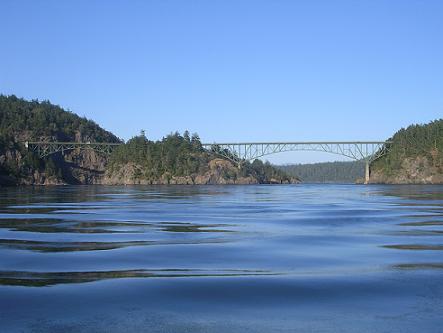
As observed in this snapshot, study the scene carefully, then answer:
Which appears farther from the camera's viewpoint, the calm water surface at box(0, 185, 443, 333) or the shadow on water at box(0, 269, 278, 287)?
the shadow on water at box(0, 269, 278, 287)

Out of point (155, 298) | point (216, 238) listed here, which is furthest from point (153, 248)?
point (155, 298)

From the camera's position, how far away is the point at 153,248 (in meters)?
25.5

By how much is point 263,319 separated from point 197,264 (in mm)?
7650

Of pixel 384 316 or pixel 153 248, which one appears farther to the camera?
pixel 153 248

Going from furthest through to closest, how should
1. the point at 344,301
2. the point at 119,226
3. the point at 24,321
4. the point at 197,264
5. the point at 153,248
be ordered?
the point at 119,226
the point at 153,248
the point at 197,264
the point at 344,301
the point at 24,321

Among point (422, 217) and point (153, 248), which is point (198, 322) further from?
point (422, 217)

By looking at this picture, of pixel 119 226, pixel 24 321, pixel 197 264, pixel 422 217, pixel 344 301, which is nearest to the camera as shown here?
pixel 24 321

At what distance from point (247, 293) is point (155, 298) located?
262cm

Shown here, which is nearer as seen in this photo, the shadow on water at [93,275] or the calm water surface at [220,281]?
the calm water surface at [220,281]

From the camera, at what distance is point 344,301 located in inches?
603

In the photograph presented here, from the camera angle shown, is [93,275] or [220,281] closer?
[220,281]

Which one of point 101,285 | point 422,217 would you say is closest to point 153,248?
point 101,285

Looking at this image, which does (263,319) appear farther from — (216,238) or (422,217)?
(422,217)

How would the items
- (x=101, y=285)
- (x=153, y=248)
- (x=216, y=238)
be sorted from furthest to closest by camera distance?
(x=216, y=238), (x=153, y=248), (x=101, y=285)
